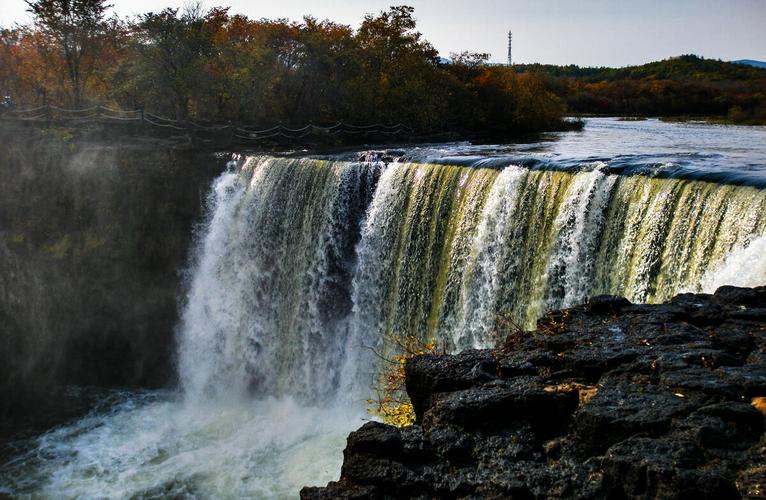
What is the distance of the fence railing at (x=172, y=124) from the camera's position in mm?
25641

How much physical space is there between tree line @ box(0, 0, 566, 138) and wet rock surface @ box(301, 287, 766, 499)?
23.9 m

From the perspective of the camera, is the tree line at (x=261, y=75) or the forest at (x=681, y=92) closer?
the tree line at (x=261, y=75)

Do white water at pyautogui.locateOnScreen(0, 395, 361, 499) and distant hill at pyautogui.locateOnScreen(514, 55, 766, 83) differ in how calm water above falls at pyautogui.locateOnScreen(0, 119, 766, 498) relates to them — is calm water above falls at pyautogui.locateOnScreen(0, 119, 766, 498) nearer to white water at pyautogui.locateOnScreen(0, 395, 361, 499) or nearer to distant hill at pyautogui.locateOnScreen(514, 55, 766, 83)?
white water at pyautogui.locateOnScreen(0, 395, 361, 499)

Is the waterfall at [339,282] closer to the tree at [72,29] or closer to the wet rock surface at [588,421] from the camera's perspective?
the wet rock surface at [588,421]

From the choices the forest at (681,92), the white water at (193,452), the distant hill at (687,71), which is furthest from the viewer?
the distant hill at (687,71)

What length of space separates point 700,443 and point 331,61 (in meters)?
28.3

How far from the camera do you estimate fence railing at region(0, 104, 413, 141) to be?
84.1 feet

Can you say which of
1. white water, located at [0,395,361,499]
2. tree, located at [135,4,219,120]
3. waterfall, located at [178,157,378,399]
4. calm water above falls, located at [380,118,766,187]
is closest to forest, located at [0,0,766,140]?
tree, located at [135,4,219,120]

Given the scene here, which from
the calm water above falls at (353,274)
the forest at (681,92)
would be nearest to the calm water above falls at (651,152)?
the calm water above falls at (353,274)

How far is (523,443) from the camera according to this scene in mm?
5543

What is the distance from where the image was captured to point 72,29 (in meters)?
29.8

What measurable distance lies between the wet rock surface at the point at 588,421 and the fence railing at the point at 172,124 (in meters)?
21.4

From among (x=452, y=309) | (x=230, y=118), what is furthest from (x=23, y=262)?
(x=452, y=309)

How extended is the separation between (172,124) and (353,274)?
1380 cm
